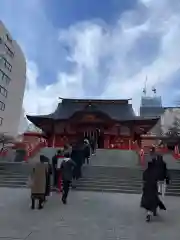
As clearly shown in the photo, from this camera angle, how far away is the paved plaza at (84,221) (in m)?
5.99

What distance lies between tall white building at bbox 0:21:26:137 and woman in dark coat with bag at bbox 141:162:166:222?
40.2 metres

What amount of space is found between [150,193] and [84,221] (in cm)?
185

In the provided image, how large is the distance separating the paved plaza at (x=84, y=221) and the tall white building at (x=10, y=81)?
124 feet

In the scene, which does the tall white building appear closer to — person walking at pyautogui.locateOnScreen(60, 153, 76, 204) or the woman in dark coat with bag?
person walking at pyautogui.locateOnScreen(60, 153, 76, 204)

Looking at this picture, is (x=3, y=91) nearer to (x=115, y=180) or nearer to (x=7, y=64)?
(x=7, y=64)

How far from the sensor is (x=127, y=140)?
3212cm

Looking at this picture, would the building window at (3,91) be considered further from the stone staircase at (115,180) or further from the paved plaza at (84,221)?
the paved plaza at (84,221)

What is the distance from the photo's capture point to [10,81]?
1970 inches

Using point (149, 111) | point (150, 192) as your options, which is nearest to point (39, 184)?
point (150, 192)

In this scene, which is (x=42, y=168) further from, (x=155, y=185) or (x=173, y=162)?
(x=173, y=162)

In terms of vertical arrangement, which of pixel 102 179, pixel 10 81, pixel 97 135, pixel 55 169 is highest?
pixel 10 81

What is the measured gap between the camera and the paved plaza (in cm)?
599

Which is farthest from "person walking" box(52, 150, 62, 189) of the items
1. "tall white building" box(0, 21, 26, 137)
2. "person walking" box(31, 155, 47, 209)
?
"tall white building" box(0, 21, 26, 137)

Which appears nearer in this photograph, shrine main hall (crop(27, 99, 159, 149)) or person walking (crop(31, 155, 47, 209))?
person walking (crop(31, 155, 47, 209))
